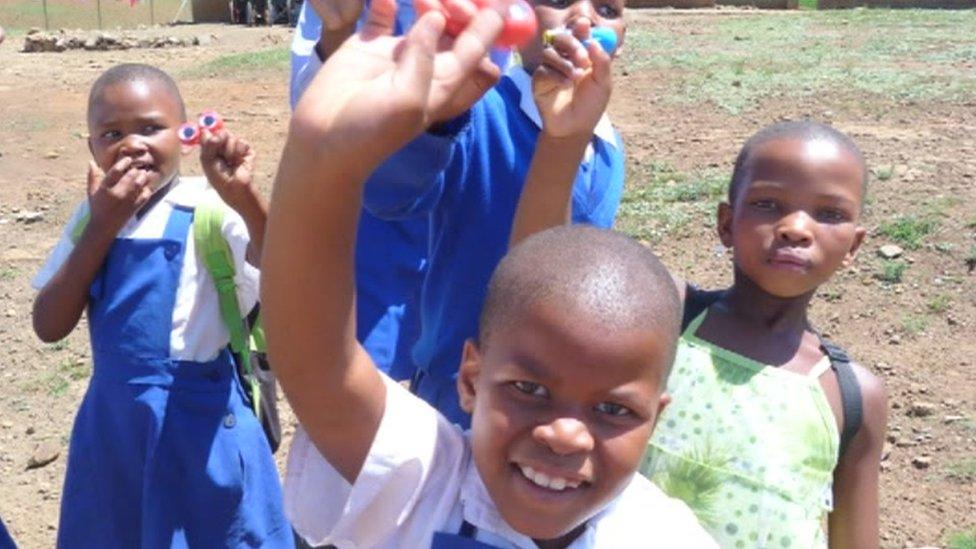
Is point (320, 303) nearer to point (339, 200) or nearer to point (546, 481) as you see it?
point (339, 200)

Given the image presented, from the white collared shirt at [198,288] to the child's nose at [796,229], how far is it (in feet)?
3.84

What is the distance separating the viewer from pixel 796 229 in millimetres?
1938

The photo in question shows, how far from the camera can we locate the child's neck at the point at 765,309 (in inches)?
78.5

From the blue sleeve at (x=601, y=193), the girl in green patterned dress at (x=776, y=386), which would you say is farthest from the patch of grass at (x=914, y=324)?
the blue sleeve at (x=601, y=193)

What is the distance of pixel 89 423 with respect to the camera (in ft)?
8.65

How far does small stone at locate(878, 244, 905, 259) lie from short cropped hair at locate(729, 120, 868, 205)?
3632 millimetres

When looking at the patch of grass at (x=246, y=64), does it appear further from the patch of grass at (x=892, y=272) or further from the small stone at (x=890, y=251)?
the patch of grass at (x=892, y=272)

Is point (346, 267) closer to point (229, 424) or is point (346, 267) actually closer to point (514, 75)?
point (514, 75)

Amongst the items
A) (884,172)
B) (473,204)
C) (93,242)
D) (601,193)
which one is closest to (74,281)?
(93,242)

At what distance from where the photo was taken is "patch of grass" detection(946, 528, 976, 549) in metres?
3.59

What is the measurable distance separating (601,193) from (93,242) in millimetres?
1191

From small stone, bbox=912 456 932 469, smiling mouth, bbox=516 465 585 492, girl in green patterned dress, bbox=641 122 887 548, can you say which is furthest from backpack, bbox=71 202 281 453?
small stone, bbox=912 456 932 469

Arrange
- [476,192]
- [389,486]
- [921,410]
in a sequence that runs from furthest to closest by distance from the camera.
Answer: [921,410] → [476,192] → [389,486]

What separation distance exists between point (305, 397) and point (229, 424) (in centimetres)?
146
